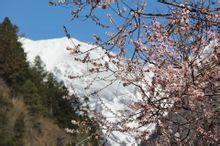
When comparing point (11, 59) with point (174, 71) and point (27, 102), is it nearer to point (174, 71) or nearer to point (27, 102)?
point (27, 102)

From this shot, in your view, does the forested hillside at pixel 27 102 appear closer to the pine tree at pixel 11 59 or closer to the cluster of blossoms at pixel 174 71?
the pine tree at pixel 11 59

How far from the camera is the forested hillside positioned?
5197 centimetres

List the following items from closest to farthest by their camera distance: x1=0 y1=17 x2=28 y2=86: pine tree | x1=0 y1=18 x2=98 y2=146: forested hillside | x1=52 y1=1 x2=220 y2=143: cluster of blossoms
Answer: x1=52 y1=1 x2=220 y2=143: cluster of blossoms, x1=0 y1=18 x2=98 y2=146: forested hillside, x1=0 y1=17 x2=28 y2=86: pine tree

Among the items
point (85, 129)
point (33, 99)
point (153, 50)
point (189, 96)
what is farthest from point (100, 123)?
point (33, 99)

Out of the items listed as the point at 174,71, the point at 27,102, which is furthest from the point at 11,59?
the point at 174,71

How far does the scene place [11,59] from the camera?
55.6 meters

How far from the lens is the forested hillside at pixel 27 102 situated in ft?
170

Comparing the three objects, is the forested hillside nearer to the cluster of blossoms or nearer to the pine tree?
the pine tree

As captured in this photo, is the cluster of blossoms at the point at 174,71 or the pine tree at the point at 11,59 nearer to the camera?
the cluster of blossoms at the point at 174,71

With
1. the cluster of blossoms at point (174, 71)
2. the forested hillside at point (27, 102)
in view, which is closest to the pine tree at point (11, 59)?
the forested hillside at point (27, 102)

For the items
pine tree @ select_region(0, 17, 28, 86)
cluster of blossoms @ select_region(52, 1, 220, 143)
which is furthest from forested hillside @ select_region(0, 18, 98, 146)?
cluster of blossoms @ select_region(52, 1, 220, 143)

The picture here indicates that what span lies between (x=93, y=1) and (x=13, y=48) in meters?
53.7

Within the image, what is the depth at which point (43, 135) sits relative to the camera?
2280 inches

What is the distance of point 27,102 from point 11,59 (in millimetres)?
4657
